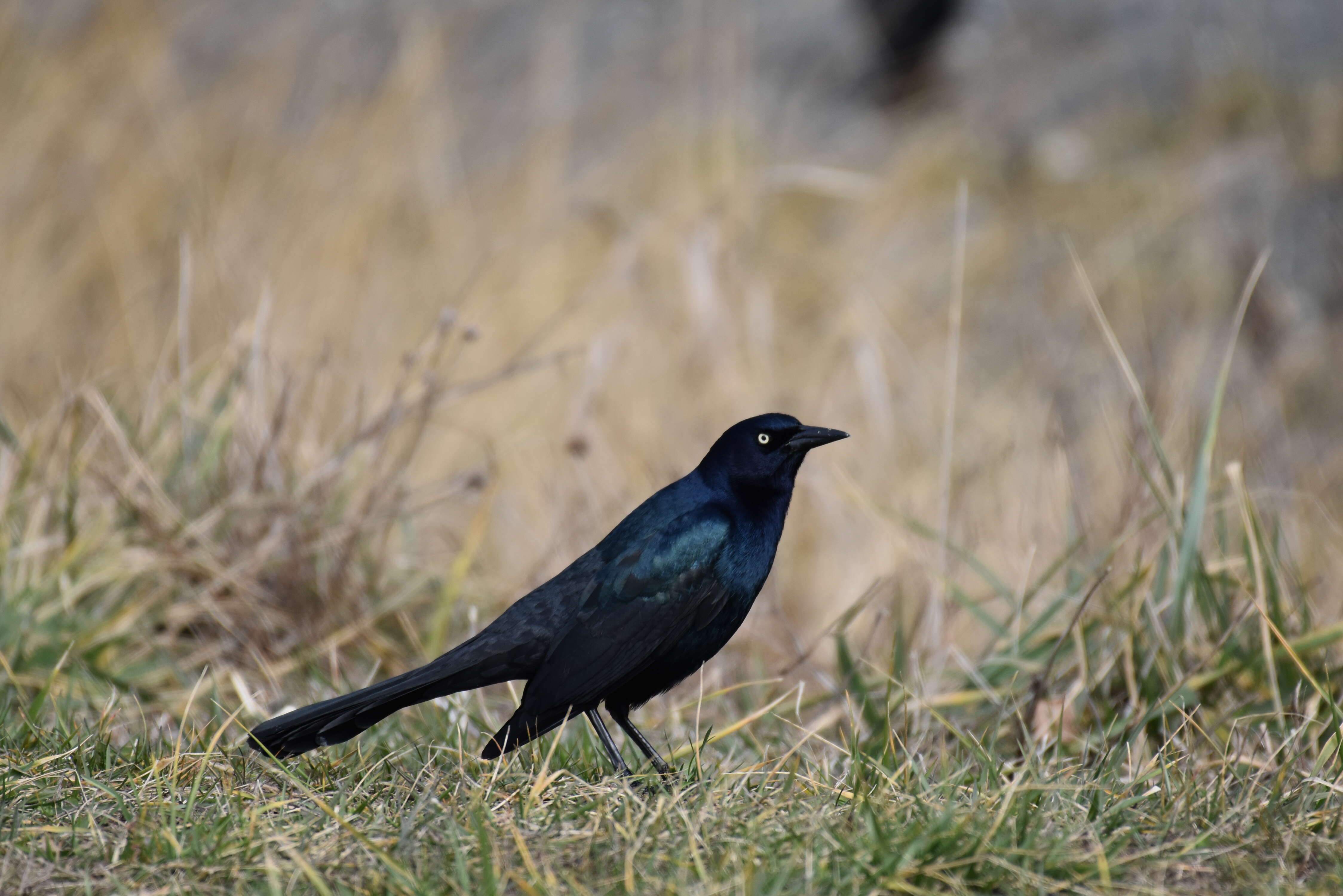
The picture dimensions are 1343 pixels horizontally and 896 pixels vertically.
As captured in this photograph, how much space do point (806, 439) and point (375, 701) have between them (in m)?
1.09

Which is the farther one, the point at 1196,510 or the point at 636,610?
the point at 1196,510

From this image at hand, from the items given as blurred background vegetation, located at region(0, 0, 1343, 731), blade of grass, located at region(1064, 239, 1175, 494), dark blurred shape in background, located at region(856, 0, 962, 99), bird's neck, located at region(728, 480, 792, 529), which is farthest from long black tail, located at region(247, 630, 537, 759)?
dark blurred shape in background, located at region(856, 0, 962, 99)

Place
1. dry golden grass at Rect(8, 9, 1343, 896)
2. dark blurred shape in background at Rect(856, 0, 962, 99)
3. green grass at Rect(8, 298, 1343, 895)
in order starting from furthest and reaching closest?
dark blurred shape in background at Rect(856, 0, 962, 99) < dry golden grass at Rect(8, 9, 1343, 896) < green grass at Rect(8, 298, 1343, 895)

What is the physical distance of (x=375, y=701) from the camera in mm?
2365

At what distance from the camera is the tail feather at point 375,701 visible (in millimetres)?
2301

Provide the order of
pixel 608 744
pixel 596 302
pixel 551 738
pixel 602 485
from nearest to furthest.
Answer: pixel 608 744 → pixel 551 738 → pixel 602 485 → pixel 596 302

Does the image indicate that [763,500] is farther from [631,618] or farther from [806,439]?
[631,618]

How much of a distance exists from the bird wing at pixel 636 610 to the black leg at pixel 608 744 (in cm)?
7

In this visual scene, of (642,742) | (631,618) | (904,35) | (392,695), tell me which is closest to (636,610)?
(631,618)

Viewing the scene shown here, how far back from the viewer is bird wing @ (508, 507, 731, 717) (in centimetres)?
248

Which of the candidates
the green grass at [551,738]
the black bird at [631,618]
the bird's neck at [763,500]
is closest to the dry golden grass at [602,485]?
the green grass at [551,738]

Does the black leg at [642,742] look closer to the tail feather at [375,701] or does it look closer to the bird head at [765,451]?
the tail feather at [375,701]

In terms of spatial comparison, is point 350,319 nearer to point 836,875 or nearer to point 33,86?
point 33,86

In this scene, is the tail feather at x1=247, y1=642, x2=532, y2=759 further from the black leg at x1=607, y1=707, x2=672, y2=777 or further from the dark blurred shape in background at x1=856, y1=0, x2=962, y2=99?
the dark blurred shape in background at x1=856, y1=0, x2=962, y2=99
